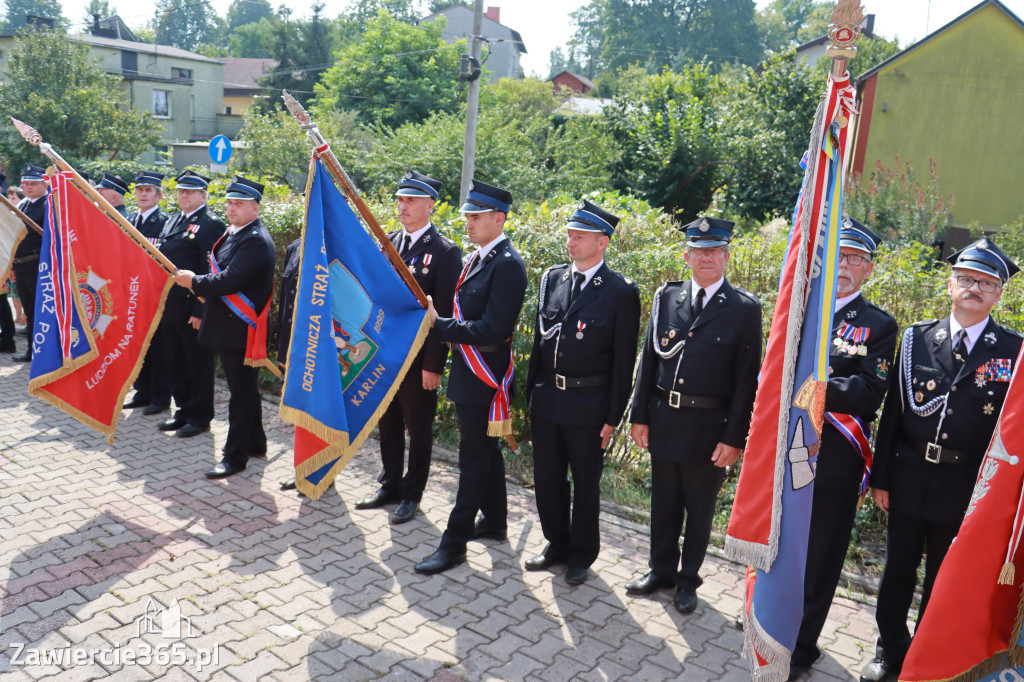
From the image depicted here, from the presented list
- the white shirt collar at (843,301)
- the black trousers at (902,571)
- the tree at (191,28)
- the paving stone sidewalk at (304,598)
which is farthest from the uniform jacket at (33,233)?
the tree at (191,28)

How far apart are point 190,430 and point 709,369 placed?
15.5ft

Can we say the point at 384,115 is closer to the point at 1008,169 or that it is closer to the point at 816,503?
the point at 1008,169

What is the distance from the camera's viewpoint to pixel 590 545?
15.5 ft

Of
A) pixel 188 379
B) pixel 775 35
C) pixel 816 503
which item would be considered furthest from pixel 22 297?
pixel 775 35

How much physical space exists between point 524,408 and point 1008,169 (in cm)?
2269

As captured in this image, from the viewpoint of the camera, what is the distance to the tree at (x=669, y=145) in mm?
21531

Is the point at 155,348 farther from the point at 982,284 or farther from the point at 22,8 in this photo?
the point at 22,8

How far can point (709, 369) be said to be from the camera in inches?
164

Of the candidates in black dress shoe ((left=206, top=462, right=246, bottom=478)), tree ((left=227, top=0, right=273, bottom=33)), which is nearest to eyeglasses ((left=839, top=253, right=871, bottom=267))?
black dress shoe ((left=206, top=462, right=246, bottom=478))

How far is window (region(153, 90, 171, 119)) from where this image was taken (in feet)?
143

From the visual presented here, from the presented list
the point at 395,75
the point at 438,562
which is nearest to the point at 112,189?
the point at 438,562

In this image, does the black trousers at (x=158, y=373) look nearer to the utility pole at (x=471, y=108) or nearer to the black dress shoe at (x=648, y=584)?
the black dress shoe at (x=648, y=584)

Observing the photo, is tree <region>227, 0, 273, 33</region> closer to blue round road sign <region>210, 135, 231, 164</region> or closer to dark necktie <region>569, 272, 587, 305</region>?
blue round road sign <region>210, 135, 231, 164</region>

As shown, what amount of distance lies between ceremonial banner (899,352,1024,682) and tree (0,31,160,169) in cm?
3085
